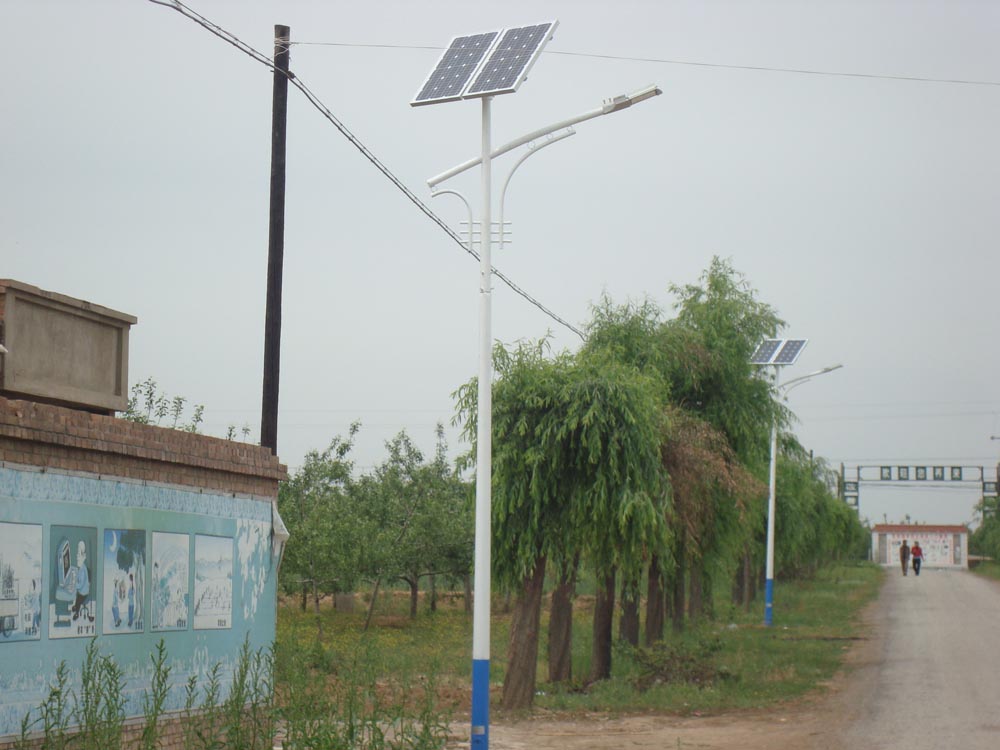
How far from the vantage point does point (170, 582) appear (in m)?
13.2

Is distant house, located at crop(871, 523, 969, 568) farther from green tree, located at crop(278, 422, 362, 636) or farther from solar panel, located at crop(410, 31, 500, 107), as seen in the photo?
solar panel, located at crop(410, 31, 500, 107)

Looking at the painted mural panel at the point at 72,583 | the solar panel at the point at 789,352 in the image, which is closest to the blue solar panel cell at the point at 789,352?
the solar panel at the point at 789,352

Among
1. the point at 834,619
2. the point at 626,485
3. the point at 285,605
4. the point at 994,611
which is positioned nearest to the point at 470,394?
the point at 626,485

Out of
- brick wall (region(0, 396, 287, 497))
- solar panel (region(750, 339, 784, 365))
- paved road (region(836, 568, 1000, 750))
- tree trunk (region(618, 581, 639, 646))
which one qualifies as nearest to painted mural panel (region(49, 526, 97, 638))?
brick wall (region(0, 396, 287, 497))

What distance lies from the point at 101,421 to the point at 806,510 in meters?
41.7

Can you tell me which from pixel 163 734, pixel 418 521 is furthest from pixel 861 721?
pixel 418 521

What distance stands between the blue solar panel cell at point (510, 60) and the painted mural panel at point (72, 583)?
637 cm

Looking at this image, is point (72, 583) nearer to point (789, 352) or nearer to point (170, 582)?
point (170, 582)

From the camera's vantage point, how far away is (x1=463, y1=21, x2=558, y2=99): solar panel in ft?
48.0

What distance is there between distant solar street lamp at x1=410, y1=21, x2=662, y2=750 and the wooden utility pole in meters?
2.30

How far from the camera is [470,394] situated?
2028 cm

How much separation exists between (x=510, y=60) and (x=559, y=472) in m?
7.23

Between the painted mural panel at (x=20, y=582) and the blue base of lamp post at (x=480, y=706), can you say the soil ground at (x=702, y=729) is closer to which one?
the blue base of lamp post at (x=480, y=706)

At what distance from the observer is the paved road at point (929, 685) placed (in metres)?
17.5
